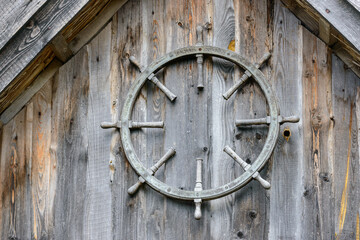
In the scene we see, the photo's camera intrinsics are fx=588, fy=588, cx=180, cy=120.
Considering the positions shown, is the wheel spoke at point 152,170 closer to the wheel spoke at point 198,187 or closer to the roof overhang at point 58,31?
the wheel spoke at point 198,187

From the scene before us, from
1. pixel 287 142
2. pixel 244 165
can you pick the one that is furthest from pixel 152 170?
pixel 287 142

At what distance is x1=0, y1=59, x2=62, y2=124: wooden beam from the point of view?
10.6 ft

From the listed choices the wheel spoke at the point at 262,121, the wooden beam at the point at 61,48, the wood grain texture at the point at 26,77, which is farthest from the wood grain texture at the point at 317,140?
the wood grain texture at the point at 26,77

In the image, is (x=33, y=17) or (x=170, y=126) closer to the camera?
(x=33, y=17)

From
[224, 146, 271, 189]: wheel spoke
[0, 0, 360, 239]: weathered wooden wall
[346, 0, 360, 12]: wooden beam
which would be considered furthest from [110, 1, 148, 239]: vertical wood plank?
[346, 0, 360, 12]: wooden beam

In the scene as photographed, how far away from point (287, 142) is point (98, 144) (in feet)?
3.30

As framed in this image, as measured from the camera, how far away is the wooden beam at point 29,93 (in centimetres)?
325

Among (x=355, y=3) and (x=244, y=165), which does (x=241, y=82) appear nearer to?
(x=244, y=165)

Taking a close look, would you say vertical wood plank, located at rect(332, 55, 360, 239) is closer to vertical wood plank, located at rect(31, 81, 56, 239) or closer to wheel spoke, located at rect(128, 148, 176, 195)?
wheel spoke, located at rect(128, 148, 176, 195)

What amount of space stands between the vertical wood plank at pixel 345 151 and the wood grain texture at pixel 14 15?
5.11ft

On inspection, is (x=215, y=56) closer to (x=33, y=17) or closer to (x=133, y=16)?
(x=133, y=16)

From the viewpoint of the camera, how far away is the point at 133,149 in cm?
307

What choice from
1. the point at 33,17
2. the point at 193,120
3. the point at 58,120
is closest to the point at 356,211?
the point at 193,120

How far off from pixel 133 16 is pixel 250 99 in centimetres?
83
